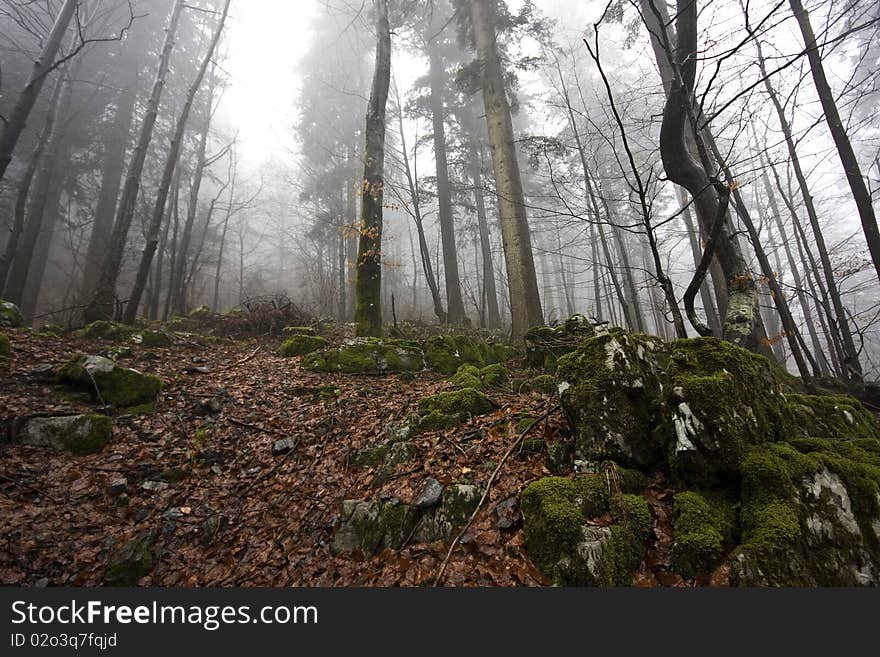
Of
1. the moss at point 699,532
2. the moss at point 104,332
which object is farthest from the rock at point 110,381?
the moss at point 699,532

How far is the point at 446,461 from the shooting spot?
315 centimetres

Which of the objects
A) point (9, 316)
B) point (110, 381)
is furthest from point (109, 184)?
point (110, 381)

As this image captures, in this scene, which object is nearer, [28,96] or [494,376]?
[494,376]

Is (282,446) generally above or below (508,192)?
below

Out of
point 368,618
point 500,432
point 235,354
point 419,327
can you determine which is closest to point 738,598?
point 368,618

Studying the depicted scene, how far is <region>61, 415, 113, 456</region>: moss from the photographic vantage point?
3547mm

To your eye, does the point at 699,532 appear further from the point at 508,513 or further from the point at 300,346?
the point at 300,346

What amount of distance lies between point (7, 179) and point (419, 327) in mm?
19343

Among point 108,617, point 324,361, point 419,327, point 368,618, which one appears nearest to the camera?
point 368,618

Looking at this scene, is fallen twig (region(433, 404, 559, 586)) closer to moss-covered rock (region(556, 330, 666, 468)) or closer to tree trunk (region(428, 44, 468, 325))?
moss-covered rock (region(556, 330, 666, 468))

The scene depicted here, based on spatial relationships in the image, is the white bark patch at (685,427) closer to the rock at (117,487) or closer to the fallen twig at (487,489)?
the fallen twig at (487,489)

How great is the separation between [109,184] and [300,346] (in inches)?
577

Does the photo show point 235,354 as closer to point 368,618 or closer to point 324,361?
point 324,361

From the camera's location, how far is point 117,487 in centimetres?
324
